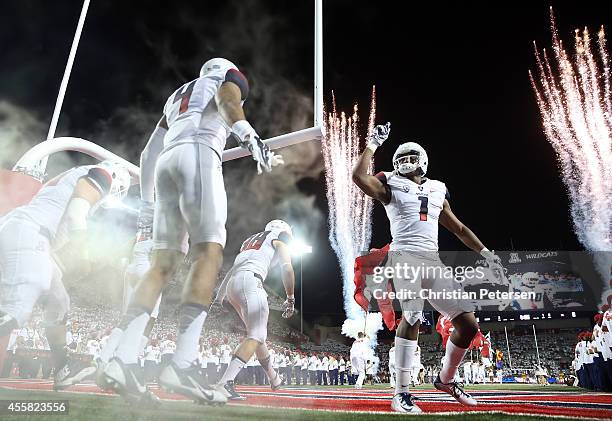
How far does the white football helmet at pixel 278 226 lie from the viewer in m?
4.09

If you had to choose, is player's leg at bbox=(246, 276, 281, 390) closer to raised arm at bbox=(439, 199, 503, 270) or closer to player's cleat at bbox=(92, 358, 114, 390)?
raised arm at bbox=(439, 199, 503, 270)

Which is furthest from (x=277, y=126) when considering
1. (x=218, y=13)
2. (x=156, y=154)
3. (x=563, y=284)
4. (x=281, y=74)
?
(x=563, y=284)

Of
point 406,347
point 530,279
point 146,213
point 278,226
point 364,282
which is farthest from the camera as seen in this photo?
point 530,279

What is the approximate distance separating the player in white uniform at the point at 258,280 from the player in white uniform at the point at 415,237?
1.01 meters

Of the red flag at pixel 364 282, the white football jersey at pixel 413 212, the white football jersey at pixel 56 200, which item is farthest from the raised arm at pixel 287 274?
the white football jersey at pixel 56 200

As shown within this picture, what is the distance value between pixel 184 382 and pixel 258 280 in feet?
6.81

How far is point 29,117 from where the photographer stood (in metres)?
4.22

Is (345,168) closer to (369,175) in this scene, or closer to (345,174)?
(345,174)

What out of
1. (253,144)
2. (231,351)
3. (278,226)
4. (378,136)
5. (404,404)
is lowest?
(404,404)

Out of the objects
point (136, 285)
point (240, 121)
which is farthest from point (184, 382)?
point (240, 121)

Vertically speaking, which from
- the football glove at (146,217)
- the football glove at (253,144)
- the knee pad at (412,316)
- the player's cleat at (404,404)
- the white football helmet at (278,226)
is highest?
the white football helmet at (278,226)

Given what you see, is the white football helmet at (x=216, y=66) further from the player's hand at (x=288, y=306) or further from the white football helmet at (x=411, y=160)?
the player's hand at (x=288, y=306)

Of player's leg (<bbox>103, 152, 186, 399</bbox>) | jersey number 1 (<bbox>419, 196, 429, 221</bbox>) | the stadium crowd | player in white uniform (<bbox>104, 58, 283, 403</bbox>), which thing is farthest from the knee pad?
player's leg (<bbox>103, 152, 186, 399</bbox>)

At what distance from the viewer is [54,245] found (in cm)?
301
